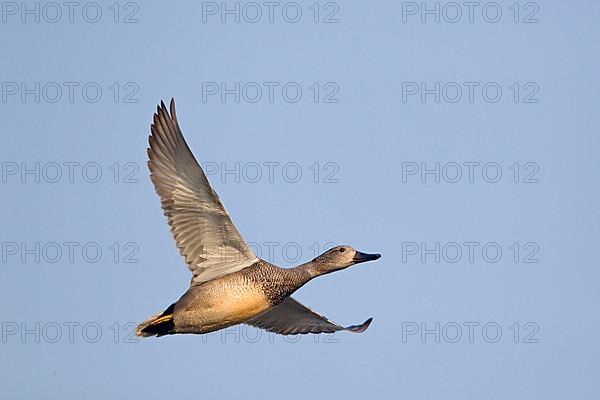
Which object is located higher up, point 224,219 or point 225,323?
point 224,219

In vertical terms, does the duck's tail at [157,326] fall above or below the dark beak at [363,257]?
below

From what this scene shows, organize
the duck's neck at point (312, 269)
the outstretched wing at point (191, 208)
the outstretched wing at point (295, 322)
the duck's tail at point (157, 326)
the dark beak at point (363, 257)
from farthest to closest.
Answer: the outstretched wing at point (295, 322) → the dark beak at point (363, 257) → the duck's neck at point (312, 269) → the duck's tail at point (157, 326) → the outstretched wing at point (191, 208)

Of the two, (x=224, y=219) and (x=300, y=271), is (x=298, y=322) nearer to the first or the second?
(x=300, y=271)

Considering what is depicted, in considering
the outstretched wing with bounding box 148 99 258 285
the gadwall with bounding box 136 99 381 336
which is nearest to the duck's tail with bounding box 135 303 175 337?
the gadwall with bounding box 136 99 381 336

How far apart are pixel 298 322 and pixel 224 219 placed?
3.50 metres

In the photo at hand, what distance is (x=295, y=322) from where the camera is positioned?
1953 cm

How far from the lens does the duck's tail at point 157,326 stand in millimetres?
16781

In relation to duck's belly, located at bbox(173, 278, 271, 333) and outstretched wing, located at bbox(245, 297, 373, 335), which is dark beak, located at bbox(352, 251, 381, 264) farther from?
duck's belly, located at bbox(173, 278, 271, 333)

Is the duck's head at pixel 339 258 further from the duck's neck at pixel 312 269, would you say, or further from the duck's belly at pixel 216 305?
the duck's belly at pixel 216 305

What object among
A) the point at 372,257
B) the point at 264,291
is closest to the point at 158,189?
the point at 264,291

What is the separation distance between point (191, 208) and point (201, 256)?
2.54 ft

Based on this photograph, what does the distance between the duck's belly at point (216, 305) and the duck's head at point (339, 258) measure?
4.20 ft

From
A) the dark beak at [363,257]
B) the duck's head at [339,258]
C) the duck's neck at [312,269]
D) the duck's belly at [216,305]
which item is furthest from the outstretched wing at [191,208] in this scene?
the dark beak at [363,257]

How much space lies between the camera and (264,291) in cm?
1695
